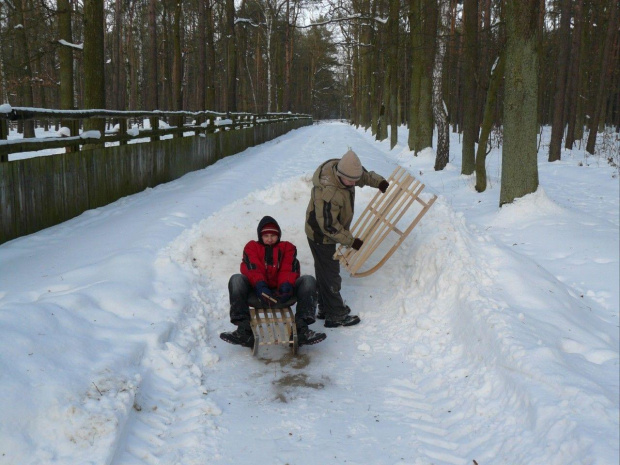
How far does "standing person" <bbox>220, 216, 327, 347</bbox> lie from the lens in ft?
17.0

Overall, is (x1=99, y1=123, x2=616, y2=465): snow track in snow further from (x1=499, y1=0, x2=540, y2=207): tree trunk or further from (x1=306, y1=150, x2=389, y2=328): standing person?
(x1=499, y1=0, x2=540, y2=207): tree trunk

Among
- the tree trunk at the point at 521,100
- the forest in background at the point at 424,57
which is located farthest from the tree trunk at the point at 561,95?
the tree trunk at the point at 521,100

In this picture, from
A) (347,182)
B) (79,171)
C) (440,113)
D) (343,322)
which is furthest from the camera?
(440,113)

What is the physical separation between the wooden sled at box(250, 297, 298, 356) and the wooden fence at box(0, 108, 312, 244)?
3.65 meters

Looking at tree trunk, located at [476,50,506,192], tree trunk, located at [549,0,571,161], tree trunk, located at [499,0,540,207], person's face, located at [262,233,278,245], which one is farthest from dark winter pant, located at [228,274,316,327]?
tree trunk, located at [549,0,571,161]

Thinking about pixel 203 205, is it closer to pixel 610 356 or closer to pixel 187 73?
pixel 610 356

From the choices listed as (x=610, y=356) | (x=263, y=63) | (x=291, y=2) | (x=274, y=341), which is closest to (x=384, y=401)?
(x=274, y=341)

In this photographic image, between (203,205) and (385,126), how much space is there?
25139 mm

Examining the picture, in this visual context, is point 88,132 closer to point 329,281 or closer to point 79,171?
point 79,171

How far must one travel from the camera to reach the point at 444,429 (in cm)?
386

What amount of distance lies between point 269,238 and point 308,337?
1097 millimetres

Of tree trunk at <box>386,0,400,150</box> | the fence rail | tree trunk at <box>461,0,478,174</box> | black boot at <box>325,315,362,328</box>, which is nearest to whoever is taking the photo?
black boot at <box>325,315,362,328</box>

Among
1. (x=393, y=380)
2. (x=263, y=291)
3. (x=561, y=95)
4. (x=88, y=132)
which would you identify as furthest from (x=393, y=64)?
(x=393, y=380)

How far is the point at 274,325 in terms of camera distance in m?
5.29
